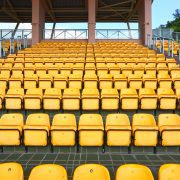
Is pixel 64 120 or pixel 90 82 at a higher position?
pixel 90 82

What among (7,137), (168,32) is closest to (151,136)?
(7,137)

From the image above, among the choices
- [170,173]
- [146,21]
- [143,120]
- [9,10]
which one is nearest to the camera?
[170,173]

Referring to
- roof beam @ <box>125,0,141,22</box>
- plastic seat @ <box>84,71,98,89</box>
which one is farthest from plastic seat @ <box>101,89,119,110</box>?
roof beam @ <box>125,0,141,22</box>

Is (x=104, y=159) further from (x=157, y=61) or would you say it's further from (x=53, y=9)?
(x=53, y=9)

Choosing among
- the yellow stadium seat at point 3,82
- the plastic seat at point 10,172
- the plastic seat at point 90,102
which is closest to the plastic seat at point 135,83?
the plastic seat at point 90,102

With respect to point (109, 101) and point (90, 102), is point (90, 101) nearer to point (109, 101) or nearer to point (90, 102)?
point (90, 102)

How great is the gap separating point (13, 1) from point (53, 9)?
3573 millimetres

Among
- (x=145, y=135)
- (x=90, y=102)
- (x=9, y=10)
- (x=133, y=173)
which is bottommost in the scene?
(x=133, y=173)

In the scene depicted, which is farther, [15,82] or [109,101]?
[15,82]

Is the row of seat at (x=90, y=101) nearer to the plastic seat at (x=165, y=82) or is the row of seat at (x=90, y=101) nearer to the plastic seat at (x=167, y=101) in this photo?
the plastic seat at (x=167, y=101)

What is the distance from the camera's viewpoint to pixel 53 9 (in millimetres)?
26859

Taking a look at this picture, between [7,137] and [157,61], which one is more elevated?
[157,61]

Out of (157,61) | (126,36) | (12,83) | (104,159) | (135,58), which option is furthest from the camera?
(126,36)

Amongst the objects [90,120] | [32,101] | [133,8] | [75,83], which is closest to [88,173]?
[90,120]
